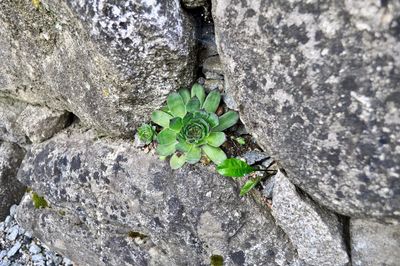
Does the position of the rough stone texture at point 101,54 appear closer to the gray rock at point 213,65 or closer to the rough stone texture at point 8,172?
the gray rock at point 213,65

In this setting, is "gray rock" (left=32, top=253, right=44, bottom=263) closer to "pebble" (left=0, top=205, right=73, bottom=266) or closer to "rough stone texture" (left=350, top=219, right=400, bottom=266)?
"pebble" (left=0, top=205, right=73, bottom=266)

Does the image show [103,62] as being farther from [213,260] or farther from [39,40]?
[213,260]

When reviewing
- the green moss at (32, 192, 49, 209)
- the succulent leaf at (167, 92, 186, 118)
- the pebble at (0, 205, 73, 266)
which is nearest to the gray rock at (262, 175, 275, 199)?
the succulent leaf at (167, 92, 186, 118)

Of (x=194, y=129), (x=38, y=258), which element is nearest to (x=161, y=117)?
(x=194, y=129)

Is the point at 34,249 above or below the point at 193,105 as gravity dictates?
below

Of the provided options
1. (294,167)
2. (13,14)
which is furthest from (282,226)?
(13,14)

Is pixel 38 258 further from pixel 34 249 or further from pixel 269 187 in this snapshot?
pixel 269 187
